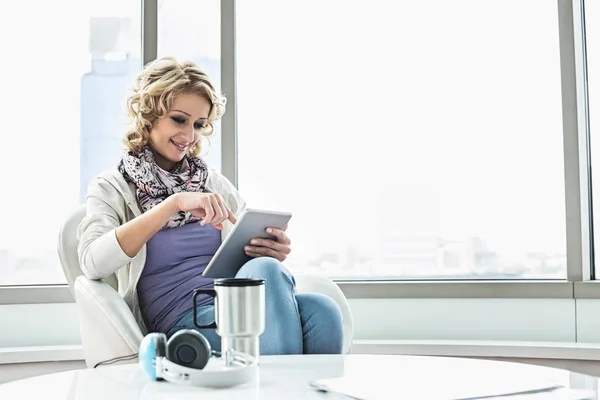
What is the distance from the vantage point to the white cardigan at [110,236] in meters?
1.86

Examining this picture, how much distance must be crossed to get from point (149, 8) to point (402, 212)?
4.23 feet

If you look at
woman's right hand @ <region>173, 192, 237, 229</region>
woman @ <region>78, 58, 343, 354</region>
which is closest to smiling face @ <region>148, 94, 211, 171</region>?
woman @ <region>78, 58, 343, 354</region>

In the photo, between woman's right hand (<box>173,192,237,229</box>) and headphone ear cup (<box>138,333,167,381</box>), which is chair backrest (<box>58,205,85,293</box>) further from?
headphone ear cup (<box>138,333,167,381</box>)

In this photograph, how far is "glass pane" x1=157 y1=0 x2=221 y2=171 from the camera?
9.86 feet

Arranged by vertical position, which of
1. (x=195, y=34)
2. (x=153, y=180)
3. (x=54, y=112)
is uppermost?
(x=195, y=34)

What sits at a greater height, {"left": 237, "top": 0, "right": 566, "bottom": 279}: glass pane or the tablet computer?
{"left": 237, "top": 0, "right": 566, "bottom": 279}: glass pane

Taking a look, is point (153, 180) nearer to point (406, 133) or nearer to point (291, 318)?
point (291, 318)

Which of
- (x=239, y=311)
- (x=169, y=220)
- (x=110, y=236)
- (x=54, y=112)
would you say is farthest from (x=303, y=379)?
(x=54, y=112)

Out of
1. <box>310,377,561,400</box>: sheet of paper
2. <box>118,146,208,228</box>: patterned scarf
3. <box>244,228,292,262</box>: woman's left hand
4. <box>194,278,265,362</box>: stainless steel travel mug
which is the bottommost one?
<box>310,377,561,400</box>: sheet of paper

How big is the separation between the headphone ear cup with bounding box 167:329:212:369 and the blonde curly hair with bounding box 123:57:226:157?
1045 mm

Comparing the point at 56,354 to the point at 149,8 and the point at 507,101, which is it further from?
the point at 507,101

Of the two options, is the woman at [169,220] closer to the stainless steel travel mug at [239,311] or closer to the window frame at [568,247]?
the stainless steel travel mug at [239,311]

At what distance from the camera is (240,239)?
1.86m

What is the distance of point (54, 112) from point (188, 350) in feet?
6.49
